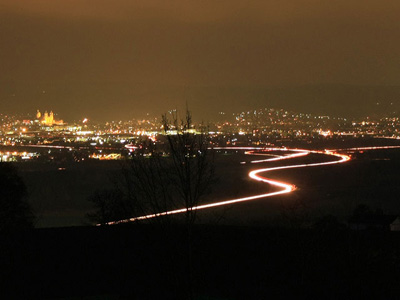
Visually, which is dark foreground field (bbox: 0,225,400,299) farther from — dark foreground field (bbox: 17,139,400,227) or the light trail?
dark foreground field (bbox: 17,139,400,227)

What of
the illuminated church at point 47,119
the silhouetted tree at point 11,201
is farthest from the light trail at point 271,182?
the illuminated church at point 47,119

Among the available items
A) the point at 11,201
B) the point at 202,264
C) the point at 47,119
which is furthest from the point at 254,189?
the point at 47,119

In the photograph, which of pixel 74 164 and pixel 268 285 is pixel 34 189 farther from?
pixel 268 285

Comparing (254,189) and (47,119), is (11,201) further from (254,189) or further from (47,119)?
(47,119)

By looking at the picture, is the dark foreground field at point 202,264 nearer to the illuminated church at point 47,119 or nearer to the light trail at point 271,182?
the light trail at point 271,182

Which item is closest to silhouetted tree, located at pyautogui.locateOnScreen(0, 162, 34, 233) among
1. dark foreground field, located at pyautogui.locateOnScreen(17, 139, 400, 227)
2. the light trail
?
the light trail

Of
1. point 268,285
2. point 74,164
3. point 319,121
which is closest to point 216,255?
point 268,285
